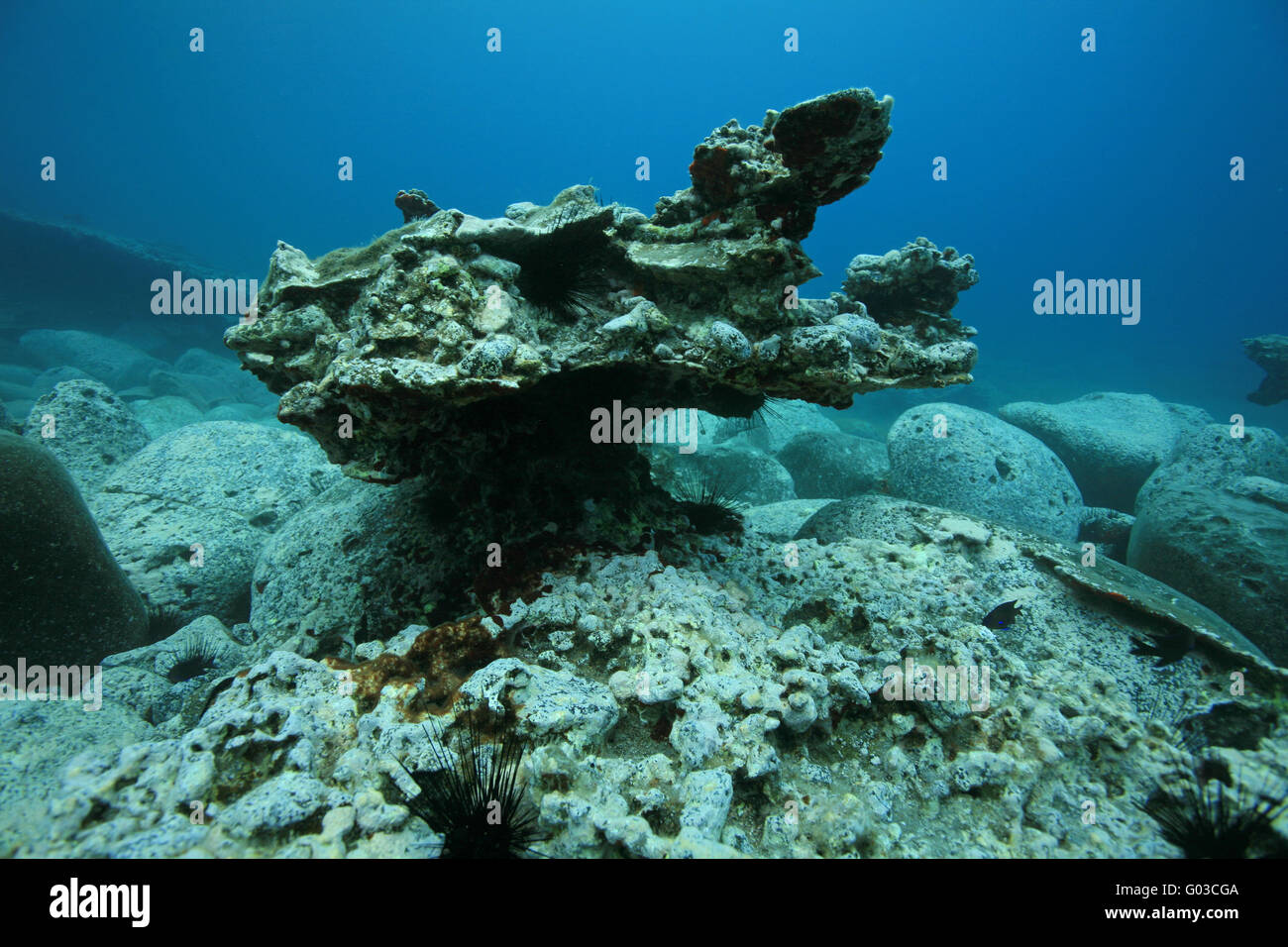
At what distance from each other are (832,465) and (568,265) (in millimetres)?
8241

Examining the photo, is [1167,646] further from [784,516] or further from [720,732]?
[784,516]

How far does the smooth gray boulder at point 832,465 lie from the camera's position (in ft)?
32.9

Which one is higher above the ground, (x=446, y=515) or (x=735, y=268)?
(x=735, y=268)

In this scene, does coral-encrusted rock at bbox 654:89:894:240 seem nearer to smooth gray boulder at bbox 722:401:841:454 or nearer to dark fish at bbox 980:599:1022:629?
dark fish at bbox 980:599:1022:629

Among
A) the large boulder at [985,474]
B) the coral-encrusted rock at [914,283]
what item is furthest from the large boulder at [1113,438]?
the coral-encrusted rock at [914,283]

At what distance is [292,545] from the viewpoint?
454 centimetres

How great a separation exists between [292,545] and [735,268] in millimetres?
4534

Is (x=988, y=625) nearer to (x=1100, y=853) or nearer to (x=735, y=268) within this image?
(x=1100, y=853)

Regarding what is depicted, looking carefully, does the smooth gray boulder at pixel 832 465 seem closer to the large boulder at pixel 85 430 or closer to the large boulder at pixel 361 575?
the large boulder at pixel 361 575

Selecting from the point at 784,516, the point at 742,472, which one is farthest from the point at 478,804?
the point at 742,472

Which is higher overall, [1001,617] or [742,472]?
[742,472]

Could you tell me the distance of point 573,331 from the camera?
342 cm

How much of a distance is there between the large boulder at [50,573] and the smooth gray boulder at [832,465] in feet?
31.3
